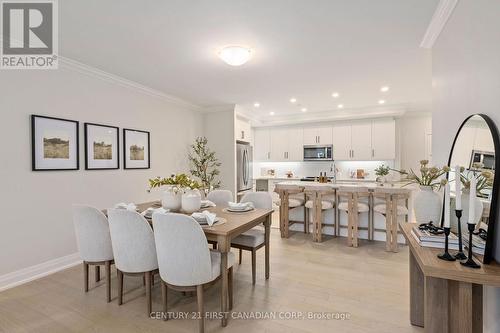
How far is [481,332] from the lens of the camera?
1.40 m

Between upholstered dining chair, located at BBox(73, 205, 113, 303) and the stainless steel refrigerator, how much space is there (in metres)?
3.53

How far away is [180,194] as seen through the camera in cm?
277

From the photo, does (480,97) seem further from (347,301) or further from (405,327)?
(347,301)

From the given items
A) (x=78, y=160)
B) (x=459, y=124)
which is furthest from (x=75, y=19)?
(x=459, y=124)

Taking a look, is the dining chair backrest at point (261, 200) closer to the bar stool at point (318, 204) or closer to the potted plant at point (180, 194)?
the potted plant at point (180, 194)

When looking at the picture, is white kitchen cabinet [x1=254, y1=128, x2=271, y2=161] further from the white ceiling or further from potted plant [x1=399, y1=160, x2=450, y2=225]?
potted plant [x1=399, y1=160, x2=450, y2=225]

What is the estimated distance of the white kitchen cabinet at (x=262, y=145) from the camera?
726 cm

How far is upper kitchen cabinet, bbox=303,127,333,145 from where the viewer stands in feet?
21.4

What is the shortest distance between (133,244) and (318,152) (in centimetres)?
548

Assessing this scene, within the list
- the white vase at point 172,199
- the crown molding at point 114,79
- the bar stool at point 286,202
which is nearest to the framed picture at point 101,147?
the crown molding at point 114,79

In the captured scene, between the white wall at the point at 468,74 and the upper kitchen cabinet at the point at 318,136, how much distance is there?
3.97m

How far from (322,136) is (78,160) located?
547 centimetres

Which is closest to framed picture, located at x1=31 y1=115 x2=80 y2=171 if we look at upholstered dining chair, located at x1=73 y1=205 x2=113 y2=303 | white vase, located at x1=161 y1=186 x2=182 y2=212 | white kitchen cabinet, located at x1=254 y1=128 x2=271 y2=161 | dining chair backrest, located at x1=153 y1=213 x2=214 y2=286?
upholstered dining chair, located at x1=73 y1=205 x2=113 y2=303

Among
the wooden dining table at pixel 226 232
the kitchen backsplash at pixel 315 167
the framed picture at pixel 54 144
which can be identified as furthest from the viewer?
the kitchen backsplash at pixel 315 167
